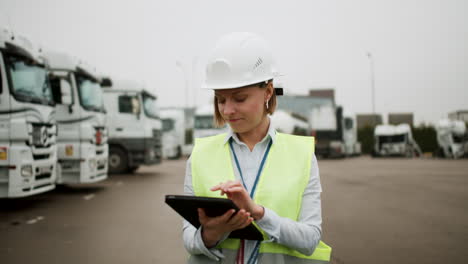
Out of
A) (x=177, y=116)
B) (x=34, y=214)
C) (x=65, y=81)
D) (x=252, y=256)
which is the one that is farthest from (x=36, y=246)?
(x=177, y=116)

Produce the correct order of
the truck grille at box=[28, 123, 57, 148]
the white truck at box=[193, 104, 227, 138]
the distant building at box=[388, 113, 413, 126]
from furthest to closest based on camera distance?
the distant building at box=[388, 113, 413, 126] → the white truck at box=[193, 104, 227, 138] → the truck grille at box=[28, 123, 57, 148]

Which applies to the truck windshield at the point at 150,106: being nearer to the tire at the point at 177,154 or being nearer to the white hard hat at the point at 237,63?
the tire at the point at 177,154

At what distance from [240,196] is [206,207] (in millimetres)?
145

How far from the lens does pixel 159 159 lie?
18.3m

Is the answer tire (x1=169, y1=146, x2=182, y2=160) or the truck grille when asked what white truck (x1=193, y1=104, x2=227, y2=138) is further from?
the truck grille

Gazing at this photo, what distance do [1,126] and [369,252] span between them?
6.72m

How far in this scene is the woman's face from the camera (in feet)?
6.22

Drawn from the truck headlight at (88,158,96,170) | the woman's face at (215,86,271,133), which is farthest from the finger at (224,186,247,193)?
the truck headlight at (88,158,96,170)

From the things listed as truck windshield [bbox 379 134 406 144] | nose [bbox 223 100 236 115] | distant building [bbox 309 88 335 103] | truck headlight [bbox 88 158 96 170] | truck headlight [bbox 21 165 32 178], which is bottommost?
truck windshield [bbox 379 134 406 144]

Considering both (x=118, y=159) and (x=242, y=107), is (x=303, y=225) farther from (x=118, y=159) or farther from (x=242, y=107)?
(x=118, y=159)

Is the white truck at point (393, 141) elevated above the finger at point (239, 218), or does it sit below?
below

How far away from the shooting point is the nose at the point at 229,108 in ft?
6.17

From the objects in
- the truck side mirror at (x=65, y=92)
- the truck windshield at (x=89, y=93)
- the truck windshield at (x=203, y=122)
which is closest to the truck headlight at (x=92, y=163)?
the truck windshield at (x=89, y=93)

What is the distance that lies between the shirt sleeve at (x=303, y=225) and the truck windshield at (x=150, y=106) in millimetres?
15745
